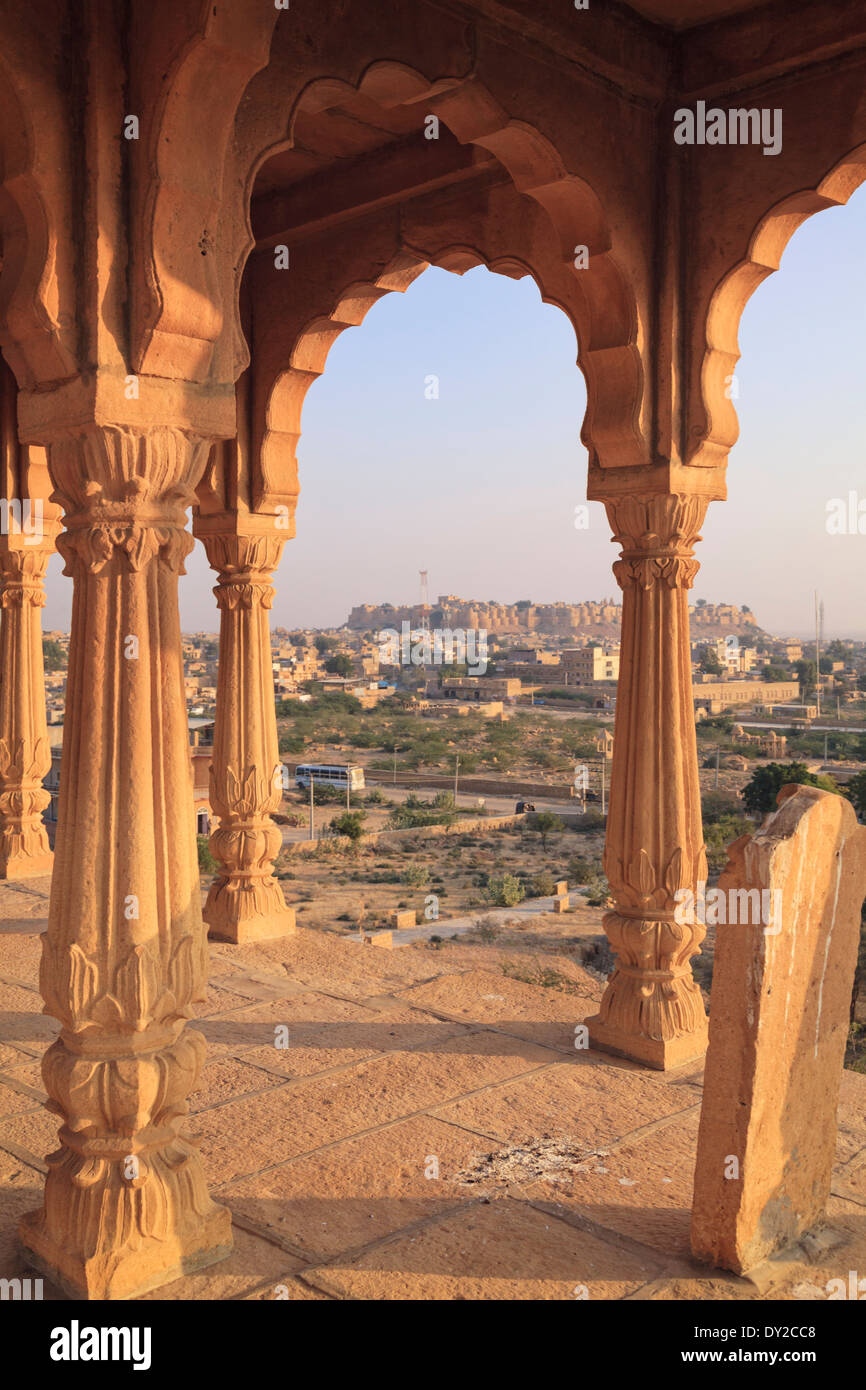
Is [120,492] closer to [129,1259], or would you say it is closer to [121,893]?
[121,893]

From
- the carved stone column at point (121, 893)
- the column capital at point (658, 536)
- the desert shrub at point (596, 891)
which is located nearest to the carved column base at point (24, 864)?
the column capital at point (658, 536)

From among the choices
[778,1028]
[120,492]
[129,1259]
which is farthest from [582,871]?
[120,492]

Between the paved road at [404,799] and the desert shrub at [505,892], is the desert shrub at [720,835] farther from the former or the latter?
the paved road at [404,799]

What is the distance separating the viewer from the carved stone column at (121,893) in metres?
3.51

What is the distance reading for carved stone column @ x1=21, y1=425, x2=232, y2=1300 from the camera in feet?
11.5

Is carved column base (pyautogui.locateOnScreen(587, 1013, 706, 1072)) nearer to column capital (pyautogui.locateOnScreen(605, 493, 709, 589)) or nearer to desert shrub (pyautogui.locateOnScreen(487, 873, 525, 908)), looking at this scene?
column capital (pyautogui.locateOnScreen(605, 493, 709, 589))

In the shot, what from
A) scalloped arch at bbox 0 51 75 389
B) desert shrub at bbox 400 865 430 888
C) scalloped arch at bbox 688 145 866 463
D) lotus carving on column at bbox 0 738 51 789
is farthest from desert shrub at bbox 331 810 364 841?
scalloped arch at bbox 0 51 75 389

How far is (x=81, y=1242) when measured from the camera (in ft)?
11.5

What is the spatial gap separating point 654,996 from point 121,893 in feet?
10.1

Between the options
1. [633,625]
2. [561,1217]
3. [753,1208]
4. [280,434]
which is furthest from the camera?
[280,434]

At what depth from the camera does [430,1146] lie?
15.6 ft
